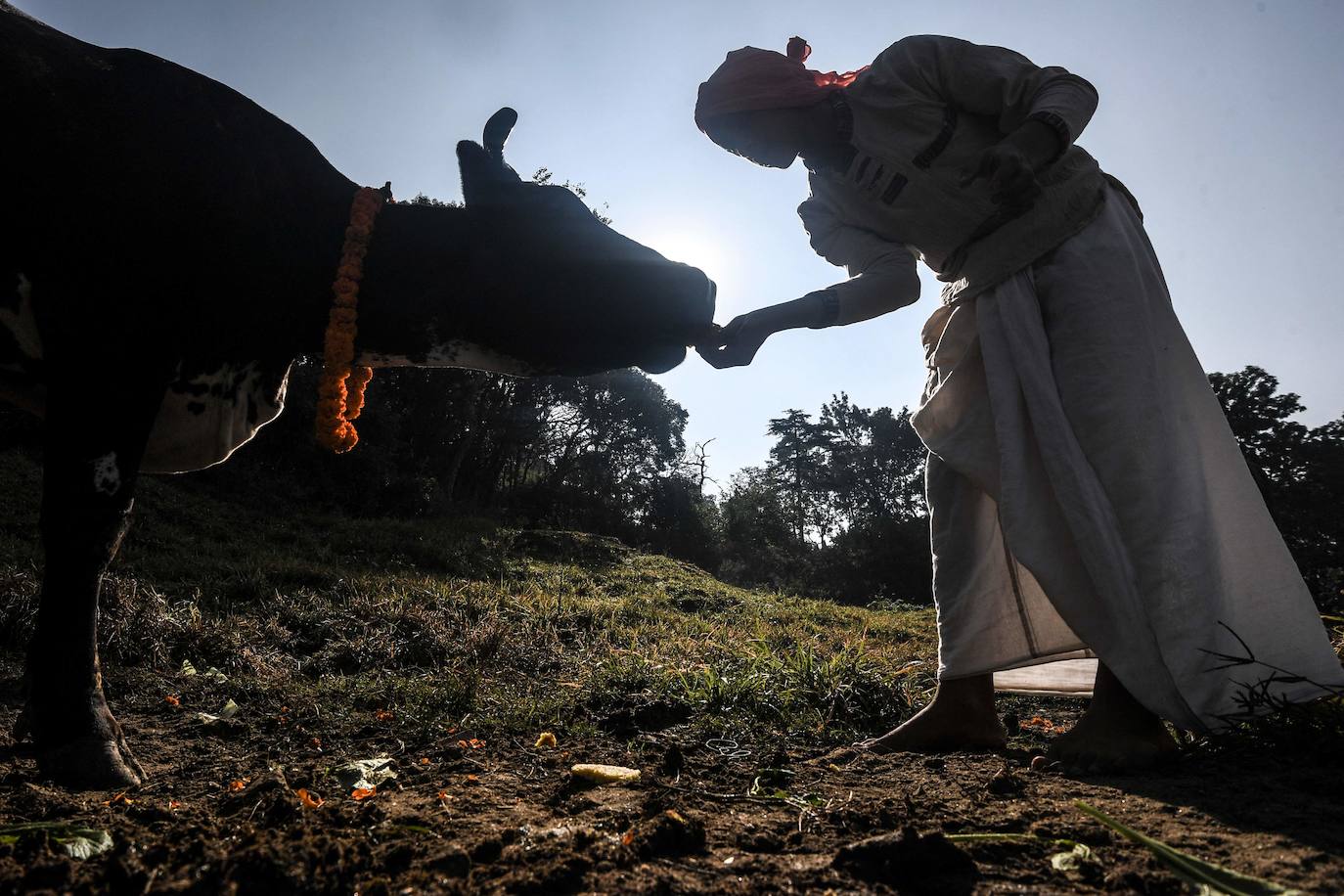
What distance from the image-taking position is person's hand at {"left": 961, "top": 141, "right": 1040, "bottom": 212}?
190 cm

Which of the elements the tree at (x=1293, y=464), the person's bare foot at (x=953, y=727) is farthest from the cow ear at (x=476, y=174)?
the tree at (x=1293, y=464)

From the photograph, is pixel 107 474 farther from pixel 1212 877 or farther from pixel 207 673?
pixel 1212 877

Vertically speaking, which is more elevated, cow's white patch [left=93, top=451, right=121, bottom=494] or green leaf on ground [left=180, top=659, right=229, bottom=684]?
cow's white patch [left=93, top=451, right=121, bottom=494]

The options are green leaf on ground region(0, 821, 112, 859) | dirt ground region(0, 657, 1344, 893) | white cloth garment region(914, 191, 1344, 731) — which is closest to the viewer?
dirt ground region(0, 657, 1344, 893)

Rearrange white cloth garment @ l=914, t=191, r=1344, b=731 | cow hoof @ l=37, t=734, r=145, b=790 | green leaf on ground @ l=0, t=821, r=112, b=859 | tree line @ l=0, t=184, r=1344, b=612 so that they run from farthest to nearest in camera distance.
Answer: tree line @ l=0, t=184, r=1344, b=612 → white cloth garment @ l=914, t=191, r=1344, b=731 → cow hoof @ l=37, t=734, r=145, b=790 → green leaf on ground @ l=0, t=821, r=112, b=859

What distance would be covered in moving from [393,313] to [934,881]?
2.20 metres

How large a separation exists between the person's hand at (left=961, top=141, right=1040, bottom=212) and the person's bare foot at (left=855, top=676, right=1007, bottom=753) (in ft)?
4.43

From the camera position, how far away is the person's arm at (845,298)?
2.34 m

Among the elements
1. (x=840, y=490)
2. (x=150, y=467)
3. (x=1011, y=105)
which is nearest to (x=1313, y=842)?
(x=1011, y=105)

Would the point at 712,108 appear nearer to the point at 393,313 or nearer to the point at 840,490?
the point at 393,313

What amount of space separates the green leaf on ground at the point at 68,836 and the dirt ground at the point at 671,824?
0.8 inches

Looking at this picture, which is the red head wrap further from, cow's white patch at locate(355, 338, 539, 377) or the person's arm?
cow's white patch at locate(355, 338, 539, 377)

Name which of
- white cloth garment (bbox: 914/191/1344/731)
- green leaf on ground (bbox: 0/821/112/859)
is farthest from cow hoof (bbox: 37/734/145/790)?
white cloth garment (bbox: 914/191/1344/731)

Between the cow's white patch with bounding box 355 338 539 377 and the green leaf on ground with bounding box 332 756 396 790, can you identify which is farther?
the cow's white patch with bounding box 355 338 539 377
